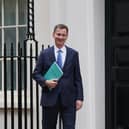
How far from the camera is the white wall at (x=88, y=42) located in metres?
8.06

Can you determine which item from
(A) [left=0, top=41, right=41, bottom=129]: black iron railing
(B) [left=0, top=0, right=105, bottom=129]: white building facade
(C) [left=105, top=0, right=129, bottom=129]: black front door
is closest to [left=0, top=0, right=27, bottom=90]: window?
(A) [left=0, top=41, right=41, bottom=129]: black iron railing

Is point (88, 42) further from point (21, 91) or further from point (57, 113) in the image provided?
point (57, 113)

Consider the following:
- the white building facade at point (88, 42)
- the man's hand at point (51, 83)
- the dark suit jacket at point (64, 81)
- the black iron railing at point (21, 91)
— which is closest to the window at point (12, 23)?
the black iron railing at point (21, 91)

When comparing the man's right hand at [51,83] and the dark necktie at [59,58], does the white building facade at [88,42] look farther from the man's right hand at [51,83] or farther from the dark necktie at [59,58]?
the man's right hand at [51,83]

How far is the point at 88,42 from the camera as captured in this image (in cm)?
805

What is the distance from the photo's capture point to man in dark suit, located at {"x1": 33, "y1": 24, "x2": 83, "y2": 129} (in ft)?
21.0

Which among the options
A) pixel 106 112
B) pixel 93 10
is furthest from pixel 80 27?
pixel 106 112

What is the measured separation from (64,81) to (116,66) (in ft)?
6.83

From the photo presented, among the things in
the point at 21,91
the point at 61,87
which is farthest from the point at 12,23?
the point at 61,87

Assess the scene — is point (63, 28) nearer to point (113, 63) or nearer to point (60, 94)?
point (60, 94)

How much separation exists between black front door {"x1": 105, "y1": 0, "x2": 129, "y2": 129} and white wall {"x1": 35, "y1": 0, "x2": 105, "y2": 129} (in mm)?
103

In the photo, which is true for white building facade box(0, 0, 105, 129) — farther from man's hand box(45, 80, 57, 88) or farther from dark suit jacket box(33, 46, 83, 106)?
man's hand box(45, 80, 57, 88)

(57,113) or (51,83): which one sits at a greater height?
(51,83)

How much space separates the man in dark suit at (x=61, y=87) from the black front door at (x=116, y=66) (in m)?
1.93
